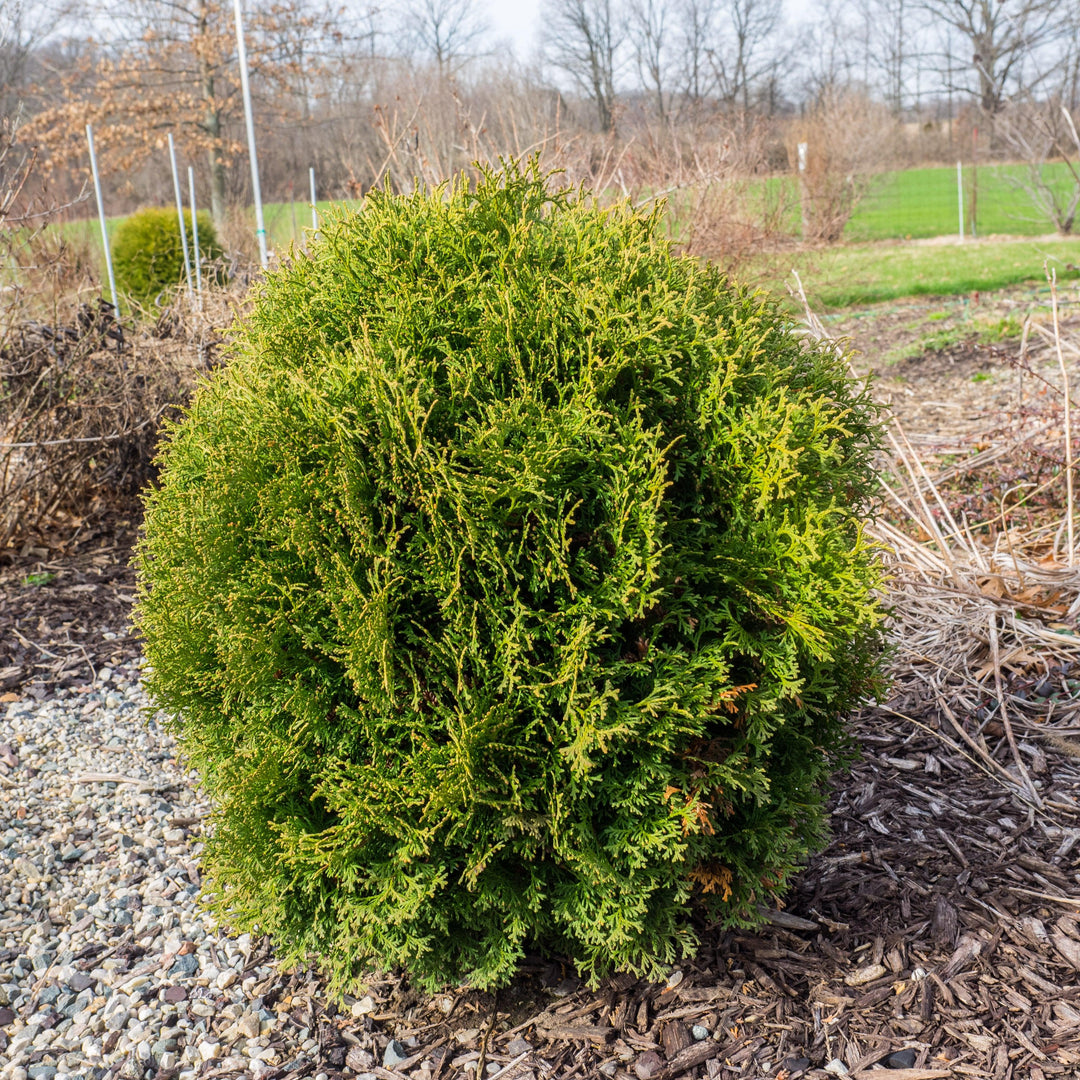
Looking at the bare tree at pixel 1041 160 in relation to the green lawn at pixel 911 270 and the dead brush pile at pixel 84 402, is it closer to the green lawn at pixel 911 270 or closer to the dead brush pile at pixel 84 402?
the green lawn at pixel 911 270

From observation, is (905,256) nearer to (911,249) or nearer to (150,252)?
(911,249)

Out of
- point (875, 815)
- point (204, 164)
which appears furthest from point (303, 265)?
point (204, 164)

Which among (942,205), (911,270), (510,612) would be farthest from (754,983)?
(942,205)

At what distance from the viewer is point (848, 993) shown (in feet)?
7.66

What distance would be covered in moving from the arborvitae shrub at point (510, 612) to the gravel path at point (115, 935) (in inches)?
16.6

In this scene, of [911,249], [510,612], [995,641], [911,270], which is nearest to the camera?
[510,612]

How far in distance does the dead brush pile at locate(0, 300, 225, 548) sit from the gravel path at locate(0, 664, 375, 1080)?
2.29 metres

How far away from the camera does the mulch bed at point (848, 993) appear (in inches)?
85.8

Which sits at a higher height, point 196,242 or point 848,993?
point 196,242

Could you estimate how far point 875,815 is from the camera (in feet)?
9.98

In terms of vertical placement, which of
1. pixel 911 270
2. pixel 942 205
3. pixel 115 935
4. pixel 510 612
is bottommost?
pixel 115 935

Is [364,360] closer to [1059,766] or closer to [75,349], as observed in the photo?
[1059,766]

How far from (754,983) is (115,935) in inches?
77.9

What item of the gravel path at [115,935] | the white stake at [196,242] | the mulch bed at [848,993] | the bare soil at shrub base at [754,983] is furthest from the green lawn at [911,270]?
the gravel path at [115,935]
